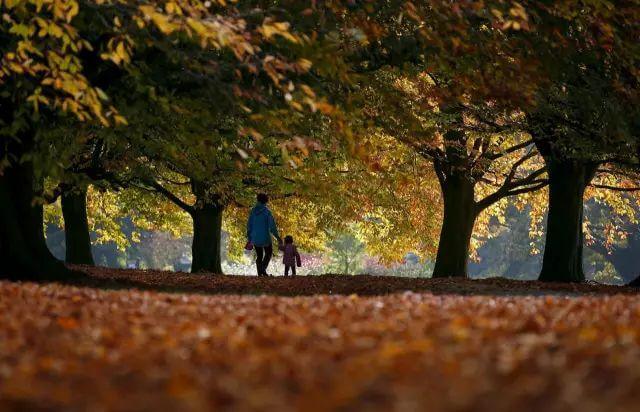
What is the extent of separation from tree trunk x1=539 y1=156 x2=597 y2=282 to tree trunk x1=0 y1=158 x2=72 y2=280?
37.1 ft

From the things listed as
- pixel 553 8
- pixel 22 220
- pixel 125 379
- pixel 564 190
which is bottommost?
pixel 125 379

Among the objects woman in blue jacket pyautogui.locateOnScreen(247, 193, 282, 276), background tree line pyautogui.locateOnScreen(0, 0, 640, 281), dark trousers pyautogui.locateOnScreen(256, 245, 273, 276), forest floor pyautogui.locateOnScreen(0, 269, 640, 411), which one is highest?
background tree line pyautogui.locateOnScreen(0, 0, 640, 281)

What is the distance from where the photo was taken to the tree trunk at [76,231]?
94.3ft

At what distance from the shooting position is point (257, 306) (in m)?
9.06

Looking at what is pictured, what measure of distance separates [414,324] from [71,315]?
2.66 meters

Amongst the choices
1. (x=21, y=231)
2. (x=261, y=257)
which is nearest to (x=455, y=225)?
(x=261, y=257)

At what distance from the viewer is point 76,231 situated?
28.9 m

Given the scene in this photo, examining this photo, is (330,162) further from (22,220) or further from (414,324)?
(414,324)

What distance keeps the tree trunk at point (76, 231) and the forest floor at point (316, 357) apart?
20.3 m

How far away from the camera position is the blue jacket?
2156 centimetres

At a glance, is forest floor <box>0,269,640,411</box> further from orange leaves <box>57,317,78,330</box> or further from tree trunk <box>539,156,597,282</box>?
tree trunk <box>539,156,597,282</box>

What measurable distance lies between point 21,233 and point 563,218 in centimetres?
1223

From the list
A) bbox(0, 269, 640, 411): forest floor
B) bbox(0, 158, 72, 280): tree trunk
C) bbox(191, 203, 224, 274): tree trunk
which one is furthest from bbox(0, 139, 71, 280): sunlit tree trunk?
bbox(191, 203, 224, 274): tree trunk

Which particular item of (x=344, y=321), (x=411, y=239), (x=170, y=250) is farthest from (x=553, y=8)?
(x=170, y=250)
